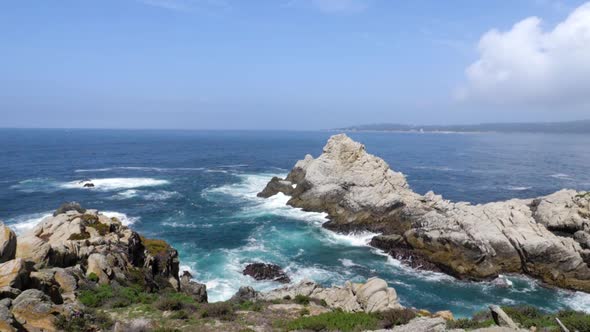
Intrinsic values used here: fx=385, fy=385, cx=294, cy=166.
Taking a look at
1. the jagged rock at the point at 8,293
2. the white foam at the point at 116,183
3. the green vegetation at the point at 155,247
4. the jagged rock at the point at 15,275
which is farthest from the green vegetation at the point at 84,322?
the white foam at the point at 116,183

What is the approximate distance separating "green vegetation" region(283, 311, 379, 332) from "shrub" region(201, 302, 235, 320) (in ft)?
9.27

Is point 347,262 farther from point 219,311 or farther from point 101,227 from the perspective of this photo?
point 219,311

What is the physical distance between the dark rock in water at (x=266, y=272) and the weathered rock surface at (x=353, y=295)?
9.12 metres

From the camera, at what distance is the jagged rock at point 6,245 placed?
18531 mm

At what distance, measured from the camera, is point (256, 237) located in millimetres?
46250

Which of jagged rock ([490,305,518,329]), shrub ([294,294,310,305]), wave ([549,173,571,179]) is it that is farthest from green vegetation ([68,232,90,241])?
wave ([549,173,571,179])

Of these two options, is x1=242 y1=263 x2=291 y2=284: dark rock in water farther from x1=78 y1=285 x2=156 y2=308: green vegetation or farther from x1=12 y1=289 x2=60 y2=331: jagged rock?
x1=12 y1=289 x2=60 y2=331: jagged rock

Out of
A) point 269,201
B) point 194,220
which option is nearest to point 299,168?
point 269,201

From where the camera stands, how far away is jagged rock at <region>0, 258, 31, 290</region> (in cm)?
1523

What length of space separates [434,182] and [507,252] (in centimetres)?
4465

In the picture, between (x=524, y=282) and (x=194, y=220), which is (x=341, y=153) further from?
(x=524, y=282)

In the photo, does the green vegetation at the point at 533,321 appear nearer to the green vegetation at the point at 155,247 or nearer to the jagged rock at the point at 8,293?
the jagged rock at the point at 8,293

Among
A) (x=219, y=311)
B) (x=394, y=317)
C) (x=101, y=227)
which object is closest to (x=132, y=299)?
(x=219, y=311)

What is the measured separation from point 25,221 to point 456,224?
51547 mm
